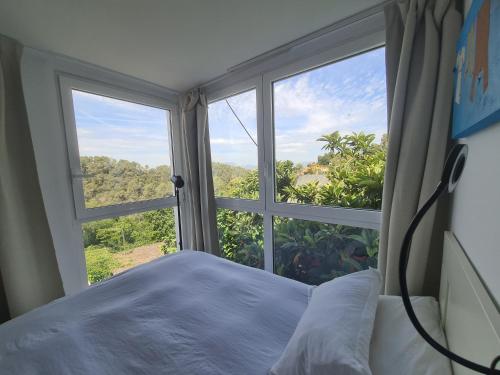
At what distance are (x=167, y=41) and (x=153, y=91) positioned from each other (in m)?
1.00

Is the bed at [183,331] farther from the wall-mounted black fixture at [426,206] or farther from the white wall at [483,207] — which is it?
the wall-mounted black fixture at [426,206]

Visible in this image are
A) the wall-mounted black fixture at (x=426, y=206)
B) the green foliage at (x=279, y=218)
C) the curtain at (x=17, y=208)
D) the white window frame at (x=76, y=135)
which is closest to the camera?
the wall-mounted black fixture at (x=426, y=206)

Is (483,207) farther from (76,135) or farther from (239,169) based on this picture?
(76,135)

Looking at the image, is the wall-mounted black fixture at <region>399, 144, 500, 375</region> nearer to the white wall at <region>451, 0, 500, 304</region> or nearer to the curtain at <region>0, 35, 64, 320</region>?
the white wall at <region>451, 0, 500, 304</region>

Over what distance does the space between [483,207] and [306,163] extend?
134 cm

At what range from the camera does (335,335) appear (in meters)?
0.75

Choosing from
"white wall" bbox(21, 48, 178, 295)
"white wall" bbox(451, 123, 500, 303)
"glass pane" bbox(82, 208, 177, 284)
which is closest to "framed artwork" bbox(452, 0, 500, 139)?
"white wall" bbox(451, 123, 500, 303)

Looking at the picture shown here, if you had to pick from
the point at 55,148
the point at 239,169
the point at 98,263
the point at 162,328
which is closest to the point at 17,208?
the point at 55,148

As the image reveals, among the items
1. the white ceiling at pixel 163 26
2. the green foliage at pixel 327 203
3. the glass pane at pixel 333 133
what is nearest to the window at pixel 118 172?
the white ceiling at pixel 163 26

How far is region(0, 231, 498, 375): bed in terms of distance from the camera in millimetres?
817

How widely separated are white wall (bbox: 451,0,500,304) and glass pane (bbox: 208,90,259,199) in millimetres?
1678

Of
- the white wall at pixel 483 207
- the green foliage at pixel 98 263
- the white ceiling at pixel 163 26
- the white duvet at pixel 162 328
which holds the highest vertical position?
the white ceiling at pixel 163 26

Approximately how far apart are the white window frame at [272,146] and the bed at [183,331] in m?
0.70

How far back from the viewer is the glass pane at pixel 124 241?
7.19 ft
